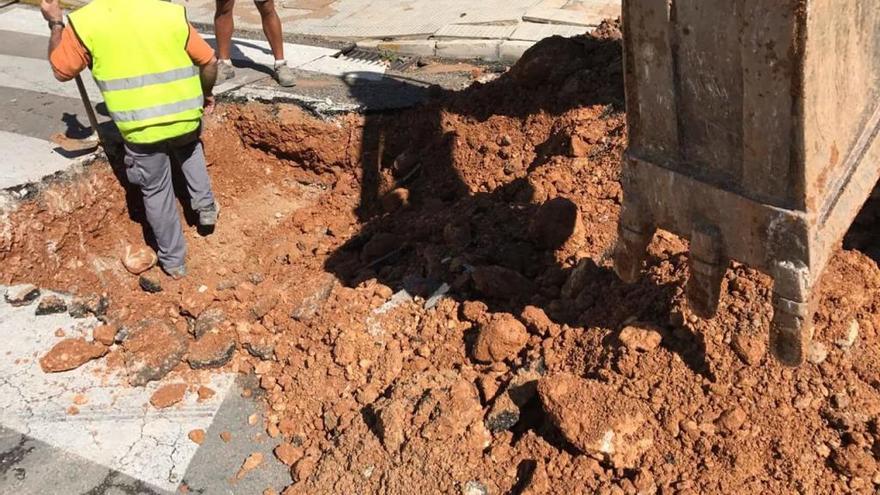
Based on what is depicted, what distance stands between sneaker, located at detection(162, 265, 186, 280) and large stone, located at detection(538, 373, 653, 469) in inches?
118

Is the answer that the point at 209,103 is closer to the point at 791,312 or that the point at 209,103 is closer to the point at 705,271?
the point at 705,271

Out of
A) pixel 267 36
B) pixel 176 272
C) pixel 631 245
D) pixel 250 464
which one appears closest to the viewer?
pixel 631 245

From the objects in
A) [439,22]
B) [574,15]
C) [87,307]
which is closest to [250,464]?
[87,307]

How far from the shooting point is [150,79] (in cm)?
470

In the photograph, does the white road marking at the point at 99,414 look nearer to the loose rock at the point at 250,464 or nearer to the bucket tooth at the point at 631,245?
the loose rock at the point at 250,464

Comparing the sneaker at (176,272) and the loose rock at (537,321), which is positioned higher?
the loose rock at (537,321)

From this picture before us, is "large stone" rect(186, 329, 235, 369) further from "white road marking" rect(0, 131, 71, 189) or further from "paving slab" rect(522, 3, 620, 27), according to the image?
"paving slab" rect(522, 3, 620, 27)

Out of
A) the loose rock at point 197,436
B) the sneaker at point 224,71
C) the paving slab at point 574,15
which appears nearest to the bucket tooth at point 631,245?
the loose rock at point 197,436

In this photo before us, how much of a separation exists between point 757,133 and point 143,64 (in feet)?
11.9

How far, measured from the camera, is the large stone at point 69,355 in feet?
14.4

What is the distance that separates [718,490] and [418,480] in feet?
4.12

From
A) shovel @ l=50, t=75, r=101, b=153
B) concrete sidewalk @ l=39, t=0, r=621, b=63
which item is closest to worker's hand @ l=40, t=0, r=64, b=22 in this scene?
shovel @ l=50, t=75, r=101, b=153

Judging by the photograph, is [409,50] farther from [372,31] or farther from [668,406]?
[668,406]

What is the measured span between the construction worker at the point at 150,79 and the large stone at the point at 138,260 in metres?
0.12
